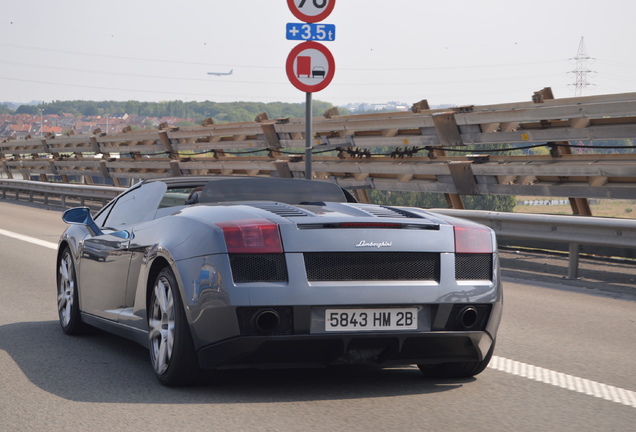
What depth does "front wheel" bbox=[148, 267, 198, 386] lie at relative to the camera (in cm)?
528

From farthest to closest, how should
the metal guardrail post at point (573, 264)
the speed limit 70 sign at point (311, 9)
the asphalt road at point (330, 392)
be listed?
the speed limit 70 sign at point (311, 9), the metal guardrail post at point (573, 264), the asphalt road at point (330, 392)

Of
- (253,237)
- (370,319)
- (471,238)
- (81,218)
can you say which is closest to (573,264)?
(81,218)

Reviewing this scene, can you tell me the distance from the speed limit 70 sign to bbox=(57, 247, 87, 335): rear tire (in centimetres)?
481

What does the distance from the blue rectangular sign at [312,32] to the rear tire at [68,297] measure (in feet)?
15.8

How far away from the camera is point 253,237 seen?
200 inches

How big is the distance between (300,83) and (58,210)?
15236 mm

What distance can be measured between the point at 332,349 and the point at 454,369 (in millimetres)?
942

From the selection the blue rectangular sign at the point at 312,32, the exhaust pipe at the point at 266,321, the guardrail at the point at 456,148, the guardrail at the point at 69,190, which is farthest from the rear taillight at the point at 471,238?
the guardrail at the point at 69,190

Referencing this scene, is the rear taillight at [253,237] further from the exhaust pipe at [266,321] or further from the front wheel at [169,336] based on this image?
the front wheel at [169,336]

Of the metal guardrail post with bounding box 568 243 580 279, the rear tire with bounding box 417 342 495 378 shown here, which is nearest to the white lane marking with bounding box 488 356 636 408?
the rear tire with bounding box 417 342 495 378

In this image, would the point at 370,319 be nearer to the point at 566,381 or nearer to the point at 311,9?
the point at 566,381

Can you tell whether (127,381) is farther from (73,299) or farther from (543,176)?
(543,176)

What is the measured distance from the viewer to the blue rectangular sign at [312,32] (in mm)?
11773

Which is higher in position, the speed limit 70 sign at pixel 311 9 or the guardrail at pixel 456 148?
the speed limit 70 sign at pixel 311 9
